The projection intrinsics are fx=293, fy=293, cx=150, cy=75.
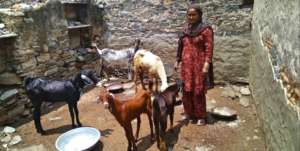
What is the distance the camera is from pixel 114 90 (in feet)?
19.0

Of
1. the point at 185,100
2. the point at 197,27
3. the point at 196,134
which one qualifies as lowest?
the point at 196,134

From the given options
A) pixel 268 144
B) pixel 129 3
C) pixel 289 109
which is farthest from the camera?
pixel 129 3

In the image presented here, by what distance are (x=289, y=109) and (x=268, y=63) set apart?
3.95ft

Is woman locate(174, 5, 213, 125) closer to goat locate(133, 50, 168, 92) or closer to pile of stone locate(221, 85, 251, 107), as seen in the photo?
goat locate(133, 50, 168, 92)

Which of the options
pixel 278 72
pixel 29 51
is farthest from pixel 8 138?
pixel 278 72

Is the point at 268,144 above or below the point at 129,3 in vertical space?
below

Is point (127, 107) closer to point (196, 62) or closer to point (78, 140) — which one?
point (78, 140)

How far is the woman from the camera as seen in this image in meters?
4.00

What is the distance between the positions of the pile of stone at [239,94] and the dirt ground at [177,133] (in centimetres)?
13

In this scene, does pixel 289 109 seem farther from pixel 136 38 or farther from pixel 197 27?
pixel 136 38

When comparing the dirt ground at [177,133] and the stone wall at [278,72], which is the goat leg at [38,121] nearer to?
the dirt ground at [177,133]

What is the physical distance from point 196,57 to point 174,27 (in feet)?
6.81

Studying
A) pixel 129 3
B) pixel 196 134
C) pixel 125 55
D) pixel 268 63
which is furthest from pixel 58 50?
pixel 268 63

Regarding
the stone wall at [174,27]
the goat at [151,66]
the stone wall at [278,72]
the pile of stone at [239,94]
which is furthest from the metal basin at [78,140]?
the stone wall at [174,27]
